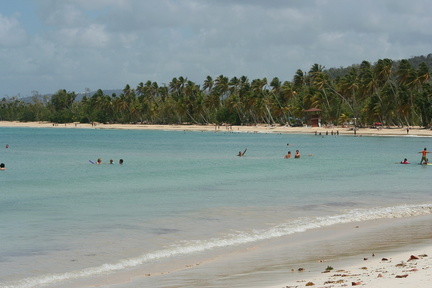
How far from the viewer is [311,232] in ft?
54.5

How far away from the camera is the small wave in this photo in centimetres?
1187

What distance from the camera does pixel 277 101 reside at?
130 meters

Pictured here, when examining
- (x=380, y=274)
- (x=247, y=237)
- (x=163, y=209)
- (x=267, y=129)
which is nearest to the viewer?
(x=380, y=274)

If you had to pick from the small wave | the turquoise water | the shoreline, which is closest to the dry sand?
the turquoise water

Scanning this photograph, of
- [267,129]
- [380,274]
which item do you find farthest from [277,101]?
[380,274]

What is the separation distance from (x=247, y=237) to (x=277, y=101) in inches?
4559

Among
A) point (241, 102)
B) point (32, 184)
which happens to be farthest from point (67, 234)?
point (241, 102)

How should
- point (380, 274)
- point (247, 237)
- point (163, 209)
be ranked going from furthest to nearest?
point (163, 209), point (247, 237), point (380, 274)

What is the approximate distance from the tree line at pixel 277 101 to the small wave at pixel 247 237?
3187 inches

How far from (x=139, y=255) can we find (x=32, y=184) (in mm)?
19682

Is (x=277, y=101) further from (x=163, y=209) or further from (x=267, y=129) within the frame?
(x=163, y=209)

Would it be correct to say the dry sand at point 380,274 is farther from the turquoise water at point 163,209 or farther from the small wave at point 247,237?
the small wave at point 247,237

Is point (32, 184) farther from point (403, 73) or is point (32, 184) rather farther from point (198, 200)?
point (403, 73)

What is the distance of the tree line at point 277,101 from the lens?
101 meters
